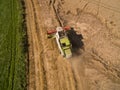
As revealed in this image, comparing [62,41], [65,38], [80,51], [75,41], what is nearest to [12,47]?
[62,41]

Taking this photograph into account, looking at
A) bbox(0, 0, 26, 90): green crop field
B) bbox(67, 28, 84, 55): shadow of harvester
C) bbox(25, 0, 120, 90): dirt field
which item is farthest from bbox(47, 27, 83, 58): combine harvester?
bbox(0, 0, 26, 90): green crop field

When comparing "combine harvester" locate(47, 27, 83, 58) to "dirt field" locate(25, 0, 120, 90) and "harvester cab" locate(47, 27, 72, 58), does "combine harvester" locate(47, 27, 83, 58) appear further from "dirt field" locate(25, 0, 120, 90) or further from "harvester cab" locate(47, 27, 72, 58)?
"dirt field" locate(25, 0, 120, 90)

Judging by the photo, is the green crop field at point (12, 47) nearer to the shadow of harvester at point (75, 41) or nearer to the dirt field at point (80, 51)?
the dirt field at point (80, 51)

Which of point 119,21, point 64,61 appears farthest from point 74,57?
point 119,21

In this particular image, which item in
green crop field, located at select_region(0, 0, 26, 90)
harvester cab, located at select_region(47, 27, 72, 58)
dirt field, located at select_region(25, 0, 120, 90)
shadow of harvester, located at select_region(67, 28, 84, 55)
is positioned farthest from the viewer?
shadow of harvester, located at select_region(67, 28, 84, 55)

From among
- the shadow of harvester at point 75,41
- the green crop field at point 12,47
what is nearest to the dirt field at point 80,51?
the shadow of harvester at point 75,41

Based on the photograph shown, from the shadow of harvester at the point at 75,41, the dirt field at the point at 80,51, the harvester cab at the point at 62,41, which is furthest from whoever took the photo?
the shadow of harvester at the point at 75,41
